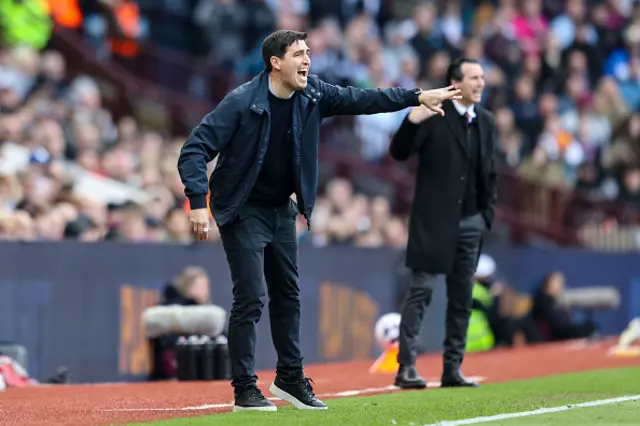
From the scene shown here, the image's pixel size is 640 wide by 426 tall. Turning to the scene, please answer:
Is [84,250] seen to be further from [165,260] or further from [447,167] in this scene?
[447,167]

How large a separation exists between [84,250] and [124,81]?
22.2ft

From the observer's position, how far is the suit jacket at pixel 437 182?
11.4 meters

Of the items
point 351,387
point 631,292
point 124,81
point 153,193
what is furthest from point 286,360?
point 631,292

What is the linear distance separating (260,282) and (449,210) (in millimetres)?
2830

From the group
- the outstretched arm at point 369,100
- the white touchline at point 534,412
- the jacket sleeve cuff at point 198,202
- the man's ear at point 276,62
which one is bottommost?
the white touchline at point 534,412

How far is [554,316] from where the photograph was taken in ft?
66.6

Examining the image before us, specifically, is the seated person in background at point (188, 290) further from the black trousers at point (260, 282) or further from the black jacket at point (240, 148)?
the black jacket at point (240, 148)

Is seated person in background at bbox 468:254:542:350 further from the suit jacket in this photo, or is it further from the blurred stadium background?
the suit jacket

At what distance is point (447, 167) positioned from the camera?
451 inches

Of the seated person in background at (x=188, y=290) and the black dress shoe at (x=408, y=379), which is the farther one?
the seated person in background at (x=188, y=290)

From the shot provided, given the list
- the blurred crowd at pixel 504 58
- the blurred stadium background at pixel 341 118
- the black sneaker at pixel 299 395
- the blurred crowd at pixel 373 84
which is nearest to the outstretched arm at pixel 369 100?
the black sneaker at pixel 299 395

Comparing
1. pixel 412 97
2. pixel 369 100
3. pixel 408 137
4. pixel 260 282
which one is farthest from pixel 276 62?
pixel 408 137

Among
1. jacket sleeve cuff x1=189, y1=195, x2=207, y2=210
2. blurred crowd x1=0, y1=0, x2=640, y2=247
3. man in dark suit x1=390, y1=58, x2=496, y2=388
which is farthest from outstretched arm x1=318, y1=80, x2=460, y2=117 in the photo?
blurred crowd x1=0, y1=0, x2=640, y2=247

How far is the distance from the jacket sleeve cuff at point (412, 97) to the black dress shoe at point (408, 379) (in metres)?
2.63
